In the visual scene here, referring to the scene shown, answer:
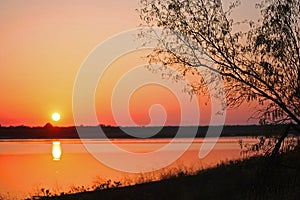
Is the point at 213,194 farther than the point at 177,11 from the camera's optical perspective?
Yes

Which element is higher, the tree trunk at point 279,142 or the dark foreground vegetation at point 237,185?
the tree trunk at point 279,142

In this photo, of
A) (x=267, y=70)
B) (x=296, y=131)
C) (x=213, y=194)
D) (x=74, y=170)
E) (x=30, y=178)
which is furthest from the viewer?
(x=74, y=170)

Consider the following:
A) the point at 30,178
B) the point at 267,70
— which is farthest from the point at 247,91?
the point at 30,178

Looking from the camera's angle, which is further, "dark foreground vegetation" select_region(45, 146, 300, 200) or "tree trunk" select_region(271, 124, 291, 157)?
"dark foreground vegetation" select_region(45, 146, 300, 200)

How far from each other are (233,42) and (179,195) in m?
8.40

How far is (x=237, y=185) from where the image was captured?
22.9 meters

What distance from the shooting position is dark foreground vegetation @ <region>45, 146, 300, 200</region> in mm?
16922

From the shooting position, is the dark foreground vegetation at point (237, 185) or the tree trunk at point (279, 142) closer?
the tree trunk at point (279, 142)

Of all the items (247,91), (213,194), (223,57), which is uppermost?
(223,57)

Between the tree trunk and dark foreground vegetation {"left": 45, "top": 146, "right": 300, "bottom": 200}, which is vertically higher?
the tree trunk

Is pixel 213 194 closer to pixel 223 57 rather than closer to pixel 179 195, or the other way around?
pixel 179 195

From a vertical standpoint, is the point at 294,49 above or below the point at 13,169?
above

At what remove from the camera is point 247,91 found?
16.4 m

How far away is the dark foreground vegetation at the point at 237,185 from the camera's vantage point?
16.9 m
